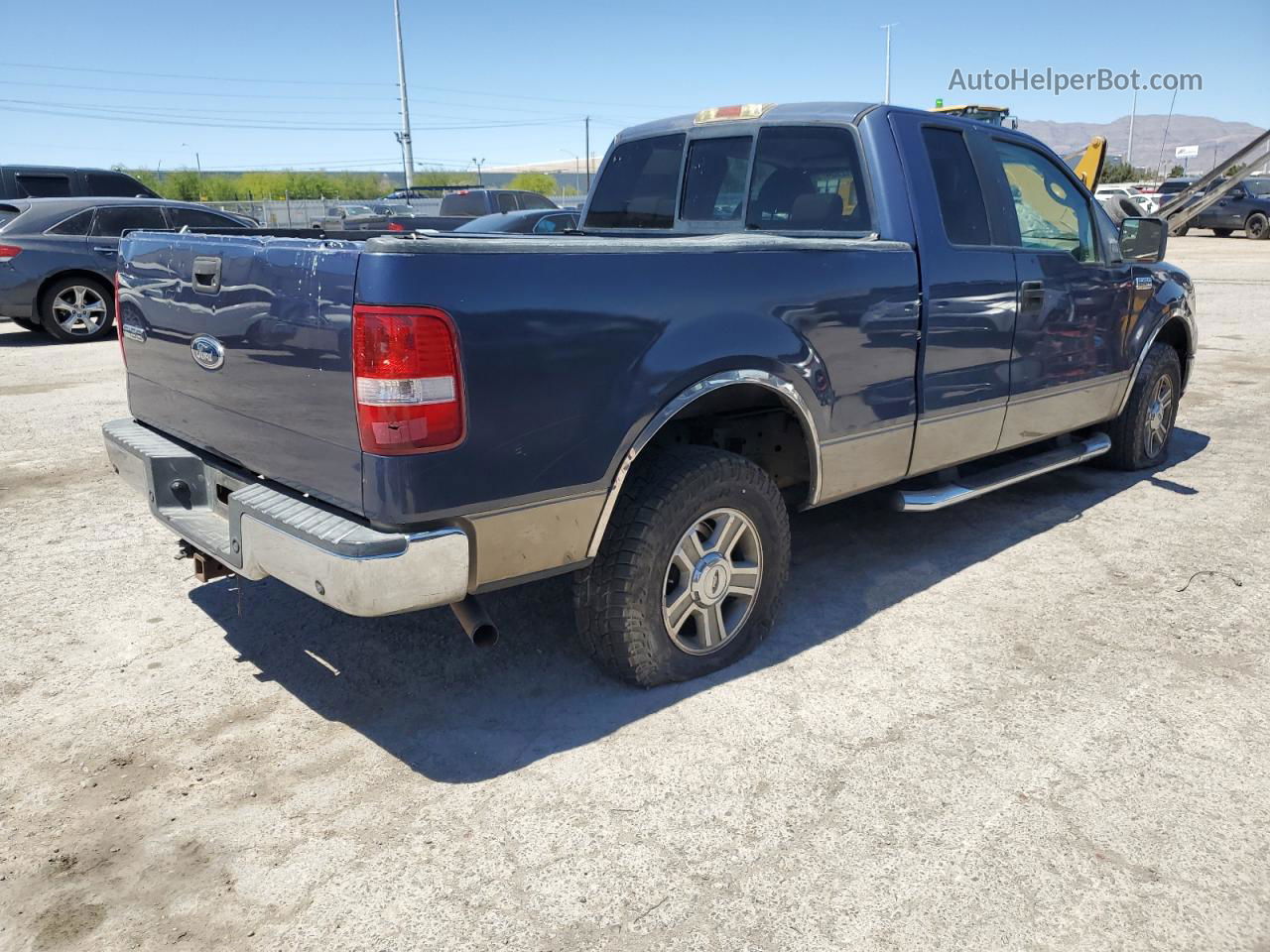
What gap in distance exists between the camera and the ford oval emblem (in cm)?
313

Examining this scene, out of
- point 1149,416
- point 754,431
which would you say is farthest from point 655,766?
point 1149,416

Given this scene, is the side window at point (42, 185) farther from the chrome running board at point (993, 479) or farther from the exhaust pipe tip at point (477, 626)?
the exhaust pipe tip at point (477, 626)

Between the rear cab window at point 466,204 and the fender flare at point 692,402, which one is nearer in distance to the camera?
the fender flare at point 692,402

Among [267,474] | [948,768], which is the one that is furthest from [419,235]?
[948,768]

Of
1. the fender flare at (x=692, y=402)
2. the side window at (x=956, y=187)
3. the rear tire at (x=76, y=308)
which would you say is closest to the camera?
the fender flare at (x=692, y=402)

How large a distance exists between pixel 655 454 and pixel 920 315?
4.51 feet

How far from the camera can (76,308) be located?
11.6 metres

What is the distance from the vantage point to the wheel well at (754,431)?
11.4 feet

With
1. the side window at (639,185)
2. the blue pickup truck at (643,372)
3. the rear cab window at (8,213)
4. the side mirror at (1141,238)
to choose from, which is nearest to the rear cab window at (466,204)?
the rear cab window at (8,213)

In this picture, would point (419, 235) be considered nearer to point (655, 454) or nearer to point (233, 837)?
point (655, 454)

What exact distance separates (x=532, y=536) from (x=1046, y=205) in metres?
3.42

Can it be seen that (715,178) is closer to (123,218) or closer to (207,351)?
(207,351)

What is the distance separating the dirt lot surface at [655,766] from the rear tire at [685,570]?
0.15 meters

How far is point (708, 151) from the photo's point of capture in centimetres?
462
